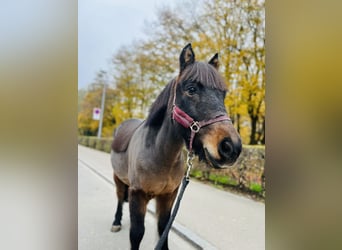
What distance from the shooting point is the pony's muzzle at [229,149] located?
62cm

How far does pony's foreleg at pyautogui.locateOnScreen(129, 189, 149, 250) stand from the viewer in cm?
90

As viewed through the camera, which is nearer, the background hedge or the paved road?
the paved road

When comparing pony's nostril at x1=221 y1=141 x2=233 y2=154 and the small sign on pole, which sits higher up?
the small sign on pole

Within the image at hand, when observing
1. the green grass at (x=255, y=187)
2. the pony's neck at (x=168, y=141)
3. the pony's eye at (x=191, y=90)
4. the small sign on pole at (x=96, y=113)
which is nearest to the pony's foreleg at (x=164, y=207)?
the pony's neck at (x=168, y=141)

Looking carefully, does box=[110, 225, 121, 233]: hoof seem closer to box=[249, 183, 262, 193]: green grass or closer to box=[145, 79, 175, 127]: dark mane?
box=[145, 79, 175, 127]: dark mane

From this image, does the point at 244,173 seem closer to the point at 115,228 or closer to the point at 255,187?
the point at 255,187

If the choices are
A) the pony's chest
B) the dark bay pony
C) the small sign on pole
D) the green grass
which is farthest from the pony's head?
the green grass

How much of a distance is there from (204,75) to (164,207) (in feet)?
1.80

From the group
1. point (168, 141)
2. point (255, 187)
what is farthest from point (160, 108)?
point (255, 187)
